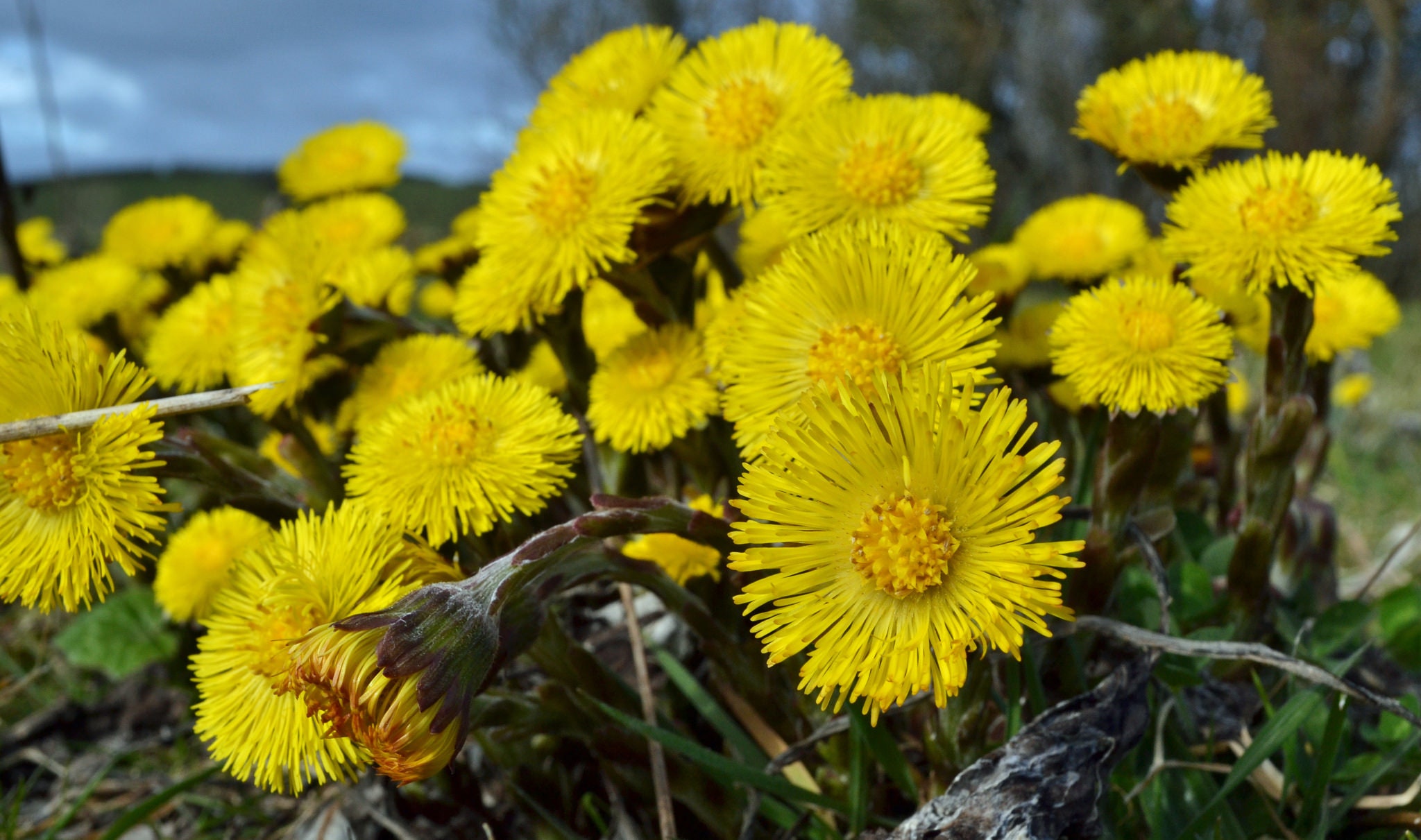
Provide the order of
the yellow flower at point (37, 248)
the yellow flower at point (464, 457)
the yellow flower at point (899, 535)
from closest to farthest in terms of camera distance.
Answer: the yellow flower at point (899, 535), the yellow flower at point (464, 457), the yellow flower at point (37, 248)

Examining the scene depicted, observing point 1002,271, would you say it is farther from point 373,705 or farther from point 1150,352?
point 373,705

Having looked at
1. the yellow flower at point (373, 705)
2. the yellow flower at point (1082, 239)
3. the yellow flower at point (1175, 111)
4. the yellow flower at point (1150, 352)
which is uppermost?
the yellow flower at point (1175, 111)

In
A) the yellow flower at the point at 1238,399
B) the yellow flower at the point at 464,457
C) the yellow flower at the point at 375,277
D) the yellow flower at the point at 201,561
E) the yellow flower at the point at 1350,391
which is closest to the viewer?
the yellow flower at the point at 464,457

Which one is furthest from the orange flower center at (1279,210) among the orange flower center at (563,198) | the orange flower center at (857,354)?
the orange flower center at (563,198)

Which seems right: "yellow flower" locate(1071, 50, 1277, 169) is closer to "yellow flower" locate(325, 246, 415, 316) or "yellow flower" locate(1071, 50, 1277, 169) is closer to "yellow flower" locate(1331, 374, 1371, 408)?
"yellow flower" locate(325, 246, 415, 316)

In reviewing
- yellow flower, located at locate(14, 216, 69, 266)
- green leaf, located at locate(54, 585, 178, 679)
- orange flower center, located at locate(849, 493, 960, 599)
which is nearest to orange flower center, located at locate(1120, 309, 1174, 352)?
orange flower center, located at locate(849, 493, 960, 599)

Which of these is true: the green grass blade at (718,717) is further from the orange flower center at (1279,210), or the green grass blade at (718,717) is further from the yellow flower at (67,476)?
the orange flower center at (1279,210)

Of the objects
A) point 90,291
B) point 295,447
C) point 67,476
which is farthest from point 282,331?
point 90,291

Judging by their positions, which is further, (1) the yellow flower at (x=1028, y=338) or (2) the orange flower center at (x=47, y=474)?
(1) the yellow flower at (x=1028, y=338)
